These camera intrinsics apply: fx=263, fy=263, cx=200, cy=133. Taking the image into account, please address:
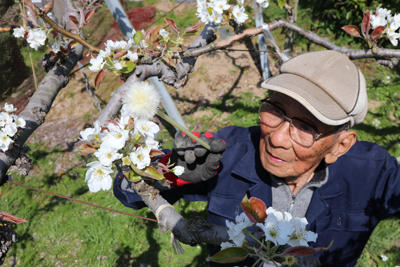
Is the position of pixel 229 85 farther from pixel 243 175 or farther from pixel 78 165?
pixel 243 175

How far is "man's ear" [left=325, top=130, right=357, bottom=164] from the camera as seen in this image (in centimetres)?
167

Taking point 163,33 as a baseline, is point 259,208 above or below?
below

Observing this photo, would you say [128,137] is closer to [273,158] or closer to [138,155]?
[138,155]

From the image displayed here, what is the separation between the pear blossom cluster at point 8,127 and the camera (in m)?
1.30

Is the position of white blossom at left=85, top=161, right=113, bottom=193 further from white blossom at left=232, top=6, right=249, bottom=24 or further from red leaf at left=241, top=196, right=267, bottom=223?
white blossom at left=232, top=6, right=249, bottom=24

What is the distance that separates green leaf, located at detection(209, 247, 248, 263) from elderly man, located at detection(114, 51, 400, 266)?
2.51 feet

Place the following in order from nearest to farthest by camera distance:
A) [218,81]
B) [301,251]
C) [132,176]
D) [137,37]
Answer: [301,251] < [132,176] < [137,37] < [218,81]

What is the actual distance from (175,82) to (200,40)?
0.51m

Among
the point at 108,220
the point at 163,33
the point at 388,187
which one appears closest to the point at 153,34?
the point at 163,33

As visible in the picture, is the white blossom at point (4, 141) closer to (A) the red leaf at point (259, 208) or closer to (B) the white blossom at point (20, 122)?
(B) the white blossom at point (20, 122)

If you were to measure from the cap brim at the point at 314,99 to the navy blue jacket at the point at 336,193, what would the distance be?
712mm

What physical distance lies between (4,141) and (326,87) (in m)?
1.73

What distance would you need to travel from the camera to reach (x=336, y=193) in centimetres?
198

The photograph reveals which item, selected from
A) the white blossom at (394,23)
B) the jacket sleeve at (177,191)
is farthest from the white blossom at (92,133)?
the white blossom at (394,23)
